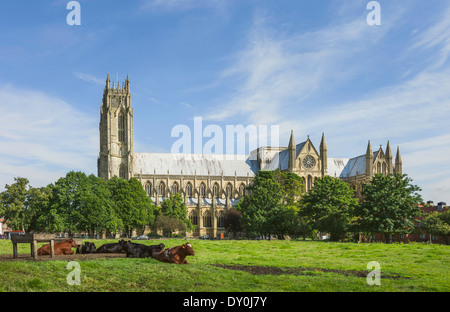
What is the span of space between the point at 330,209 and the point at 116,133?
6759 centimetres

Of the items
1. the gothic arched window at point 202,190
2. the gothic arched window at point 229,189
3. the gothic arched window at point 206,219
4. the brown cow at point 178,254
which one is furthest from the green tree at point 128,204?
the brown cow at point 178,254

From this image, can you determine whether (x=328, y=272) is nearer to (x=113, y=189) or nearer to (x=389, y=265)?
(x=389, y=265)

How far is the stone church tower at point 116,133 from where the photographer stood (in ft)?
351

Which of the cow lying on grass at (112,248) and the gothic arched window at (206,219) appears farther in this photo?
the gothic arched window at (206,219)

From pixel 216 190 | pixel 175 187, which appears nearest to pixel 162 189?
pixel 175 187

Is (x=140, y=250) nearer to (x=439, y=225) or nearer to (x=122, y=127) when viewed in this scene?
(x=439, y=225)

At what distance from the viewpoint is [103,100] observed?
113m

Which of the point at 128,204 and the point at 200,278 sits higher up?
the point at 128,204

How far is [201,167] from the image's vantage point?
119 m

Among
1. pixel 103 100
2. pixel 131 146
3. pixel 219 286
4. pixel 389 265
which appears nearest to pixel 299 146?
pixel 131 146

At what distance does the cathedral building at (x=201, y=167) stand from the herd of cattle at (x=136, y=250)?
272 feet

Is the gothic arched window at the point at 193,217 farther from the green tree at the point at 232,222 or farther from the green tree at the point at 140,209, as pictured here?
the green tree at the point at 140,209

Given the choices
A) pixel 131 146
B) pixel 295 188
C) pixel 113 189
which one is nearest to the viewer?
pixel 113 189
